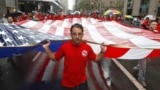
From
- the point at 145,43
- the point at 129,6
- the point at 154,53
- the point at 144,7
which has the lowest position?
the point at 129,6

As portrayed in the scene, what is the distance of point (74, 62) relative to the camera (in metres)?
3.71

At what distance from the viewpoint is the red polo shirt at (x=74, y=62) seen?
369cm

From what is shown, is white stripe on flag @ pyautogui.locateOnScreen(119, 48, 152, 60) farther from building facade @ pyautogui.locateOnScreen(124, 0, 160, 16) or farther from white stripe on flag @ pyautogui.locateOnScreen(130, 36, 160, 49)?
building facade @ pyautogui.locateOnScreen(124, 0, 160, 16)

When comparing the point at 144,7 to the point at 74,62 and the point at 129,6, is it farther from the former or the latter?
the point at 74,62

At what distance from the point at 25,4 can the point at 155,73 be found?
6228cm

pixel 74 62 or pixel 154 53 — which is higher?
pixel 74 62

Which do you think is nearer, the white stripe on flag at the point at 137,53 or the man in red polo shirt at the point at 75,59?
the man in red polo shirt at the point at 75,59

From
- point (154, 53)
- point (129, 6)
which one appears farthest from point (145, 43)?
point (129, 6)

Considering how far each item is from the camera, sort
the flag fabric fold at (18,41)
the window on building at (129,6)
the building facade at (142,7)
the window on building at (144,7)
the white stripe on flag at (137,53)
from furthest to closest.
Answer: the window on building at (129,6), the window on building at (144,7), the building facade at (142,7), the white stripe on flag at (137,53), the flag fabric fold at (18,41)

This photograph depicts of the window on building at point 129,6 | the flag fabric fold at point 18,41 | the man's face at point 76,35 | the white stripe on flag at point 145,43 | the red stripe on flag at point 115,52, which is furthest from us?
the window on building at point 129,6

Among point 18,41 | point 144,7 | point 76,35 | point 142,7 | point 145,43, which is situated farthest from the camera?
point 142,7

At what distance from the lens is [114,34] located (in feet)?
23.3

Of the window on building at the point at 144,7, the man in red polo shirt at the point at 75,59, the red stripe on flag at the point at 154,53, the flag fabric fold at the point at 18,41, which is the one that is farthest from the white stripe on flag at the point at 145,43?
the window on building at the point at 144,7

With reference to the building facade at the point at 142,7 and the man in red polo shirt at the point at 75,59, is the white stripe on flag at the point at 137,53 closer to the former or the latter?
the man in red polo shirt at the point at 75,59
